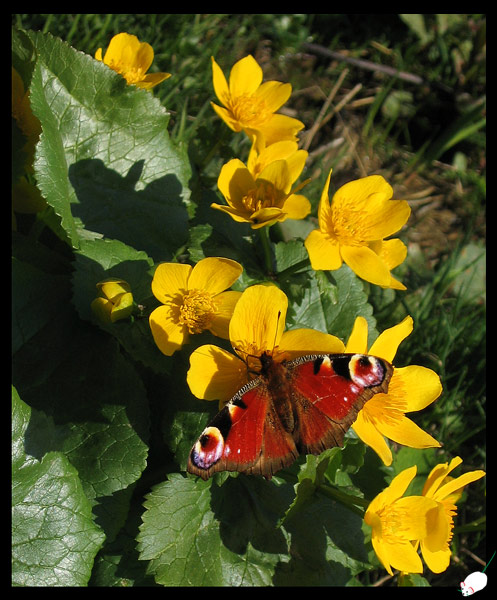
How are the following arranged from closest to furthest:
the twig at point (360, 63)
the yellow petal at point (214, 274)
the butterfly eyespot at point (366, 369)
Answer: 1. the butterfly eyespot at point (366, 369)
2. the yellow petal at point (214, 274)
3. the twig at point (360, 63)

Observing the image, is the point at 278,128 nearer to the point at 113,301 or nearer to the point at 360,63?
the point at 113,301

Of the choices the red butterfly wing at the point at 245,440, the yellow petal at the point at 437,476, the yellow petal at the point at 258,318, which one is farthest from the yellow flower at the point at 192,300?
the yellow petal at the point at 437,476

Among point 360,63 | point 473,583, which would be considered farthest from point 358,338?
point 360,63

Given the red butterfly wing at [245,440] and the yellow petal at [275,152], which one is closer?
the red butterfly wing at [245,440]

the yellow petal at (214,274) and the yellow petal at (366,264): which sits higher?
the yellow petal at (214,274)

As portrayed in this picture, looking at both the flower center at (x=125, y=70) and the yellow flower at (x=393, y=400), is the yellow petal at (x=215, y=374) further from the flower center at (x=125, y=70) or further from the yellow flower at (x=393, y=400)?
the flower center at (x=125, y=70)

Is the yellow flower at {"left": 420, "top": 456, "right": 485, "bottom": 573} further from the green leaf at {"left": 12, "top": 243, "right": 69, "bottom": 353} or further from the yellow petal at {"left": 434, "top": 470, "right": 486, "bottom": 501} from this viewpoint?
the green leaf at {"left": 12, "top": 243, "right": 69, "bottom": 353}

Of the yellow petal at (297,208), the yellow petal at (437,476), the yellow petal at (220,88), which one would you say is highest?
the yellow petal at (220,88)
